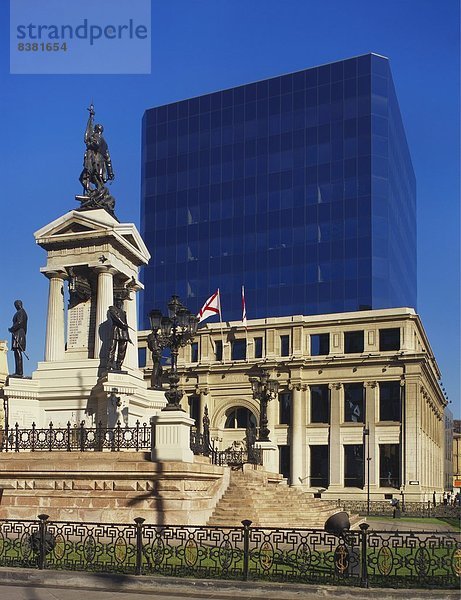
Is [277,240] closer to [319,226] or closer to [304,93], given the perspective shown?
[319,226]

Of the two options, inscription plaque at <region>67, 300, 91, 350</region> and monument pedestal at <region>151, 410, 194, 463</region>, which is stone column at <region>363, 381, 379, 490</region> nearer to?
inscription plaque at <region>67, 300, 91, 350</region>

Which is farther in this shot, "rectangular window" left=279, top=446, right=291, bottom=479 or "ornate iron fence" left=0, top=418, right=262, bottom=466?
"rectangular window" left=279, top=446, right=291, bottom=479

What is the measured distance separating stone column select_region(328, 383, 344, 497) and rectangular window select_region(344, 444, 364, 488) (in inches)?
22.9

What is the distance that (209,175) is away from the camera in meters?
112

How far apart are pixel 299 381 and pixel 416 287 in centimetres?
5483

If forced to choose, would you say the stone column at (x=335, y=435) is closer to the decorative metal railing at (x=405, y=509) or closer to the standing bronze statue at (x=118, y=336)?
the decorative metal railing at (x=405, y=509)

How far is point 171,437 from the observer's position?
23.7 meters

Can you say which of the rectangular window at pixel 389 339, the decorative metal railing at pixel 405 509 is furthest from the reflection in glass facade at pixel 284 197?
the decorative metal railing at pixel 405 509

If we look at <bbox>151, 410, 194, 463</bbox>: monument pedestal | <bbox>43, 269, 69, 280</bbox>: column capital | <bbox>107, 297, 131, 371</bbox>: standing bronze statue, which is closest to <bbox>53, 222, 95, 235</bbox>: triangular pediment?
<bbox>43, 269, 69, 280</bbox>: column capital

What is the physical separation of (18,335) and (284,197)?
7651cm

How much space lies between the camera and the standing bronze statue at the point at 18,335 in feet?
103

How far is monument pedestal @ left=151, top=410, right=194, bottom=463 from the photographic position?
2352cm

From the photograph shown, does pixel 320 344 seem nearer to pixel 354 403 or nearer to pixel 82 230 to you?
pixel 354 403

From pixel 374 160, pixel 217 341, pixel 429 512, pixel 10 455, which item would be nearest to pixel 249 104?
pixel 374 160
